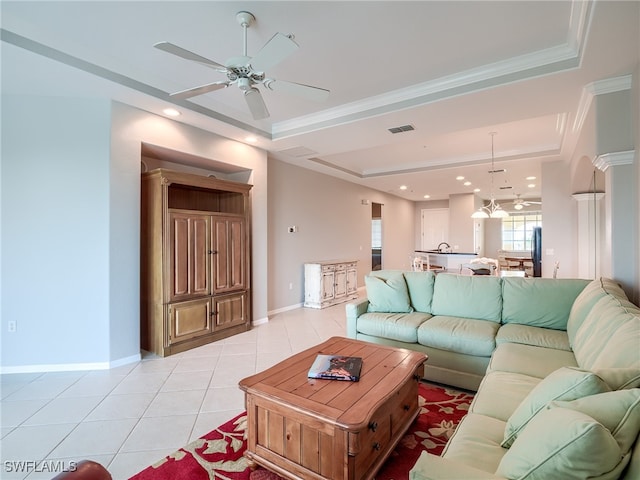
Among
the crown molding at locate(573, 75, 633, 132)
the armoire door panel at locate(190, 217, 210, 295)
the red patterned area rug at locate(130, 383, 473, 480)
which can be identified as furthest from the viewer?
the armoire door panel at locate(190, 217, 210, 295)

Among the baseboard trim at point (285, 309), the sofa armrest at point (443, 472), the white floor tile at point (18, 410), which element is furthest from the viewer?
the baseboard trim at point (285, 309)

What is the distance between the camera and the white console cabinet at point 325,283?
6.25 metres

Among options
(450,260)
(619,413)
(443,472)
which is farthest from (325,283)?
(619,413)

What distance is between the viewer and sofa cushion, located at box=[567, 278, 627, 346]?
7.57ft

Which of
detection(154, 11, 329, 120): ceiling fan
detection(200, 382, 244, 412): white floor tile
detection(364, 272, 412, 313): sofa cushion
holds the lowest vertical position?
detection(200, 382, 244, 412): white floor tile

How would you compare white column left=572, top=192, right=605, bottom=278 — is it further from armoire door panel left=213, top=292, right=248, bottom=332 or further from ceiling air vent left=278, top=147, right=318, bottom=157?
armoire door panel left=213, top=292, right=248, bottom=332

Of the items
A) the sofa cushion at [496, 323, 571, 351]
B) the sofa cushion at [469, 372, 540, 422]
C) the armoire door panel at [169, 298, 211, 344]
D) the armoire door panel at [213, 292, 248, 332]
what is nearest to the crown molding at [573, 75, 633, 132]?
the sofa cushion at [496, 323, 571, 351]

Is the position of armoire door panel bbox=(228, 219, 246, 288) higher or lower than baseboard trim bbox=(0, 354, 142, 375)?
higher

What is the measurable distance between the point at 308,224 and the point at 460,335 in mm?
4211

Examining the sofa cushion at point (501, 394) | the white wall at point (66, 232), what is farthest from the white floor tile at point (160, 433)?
the sofa cushion at point (501, 394)

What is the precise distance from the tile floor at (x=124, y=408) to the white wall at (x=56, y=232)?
1.21 ft

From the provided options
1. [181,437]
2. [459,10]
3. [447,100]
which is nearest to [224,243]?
[181,437]

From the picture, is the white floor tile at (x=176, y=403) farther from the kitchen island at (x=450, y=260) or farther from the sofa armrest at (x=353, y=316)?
the kitchen island at (x=450, y=260)

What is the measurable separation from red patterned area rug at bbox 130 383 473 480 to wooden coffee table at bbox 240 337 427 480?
0.33 ft
